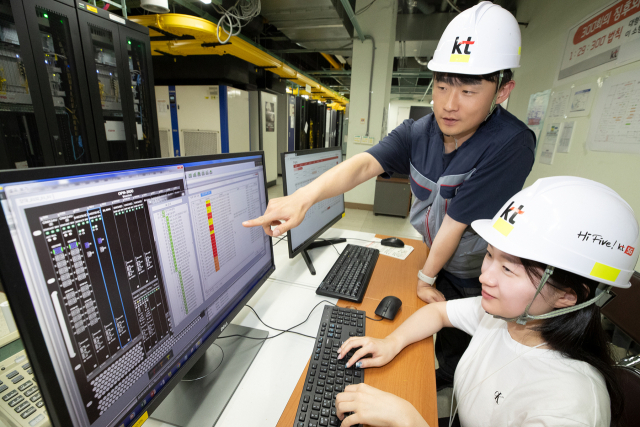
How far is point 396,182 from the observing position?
172 inches

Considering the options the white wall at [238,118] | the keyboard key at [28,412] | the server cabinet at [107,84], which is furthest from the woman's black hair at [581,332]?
the white wall at [238,118]

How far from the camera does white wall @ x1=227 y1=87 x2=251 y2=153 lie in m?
4.63

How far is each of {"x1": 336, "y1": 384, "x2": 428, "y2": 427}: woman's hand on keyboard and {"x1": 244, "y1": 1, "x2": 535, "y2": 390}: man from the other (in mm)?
408

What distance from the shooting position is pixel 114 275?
440 mm

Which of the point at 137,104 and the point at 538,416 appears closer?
the point at 538,416

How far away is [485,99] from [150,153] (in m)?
2.89

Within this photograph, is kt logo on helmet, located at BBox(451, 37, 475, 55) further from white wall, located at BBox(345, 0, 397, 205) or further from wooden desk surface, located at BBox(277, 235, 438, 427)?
white wall, located at BBox(345, 0, 397, 205)

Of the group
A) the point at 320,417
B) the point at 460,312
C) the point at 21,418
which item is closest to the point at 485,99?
the point at 460,312

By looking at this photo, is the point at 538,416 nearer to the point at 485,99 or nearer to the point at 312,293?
the point at 312,293

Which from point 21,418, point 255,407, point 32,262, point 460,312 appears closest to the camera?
point 32,262

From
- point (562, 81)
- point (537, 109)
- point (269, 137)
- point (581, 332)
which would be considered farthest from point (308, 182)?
point (269, 137)

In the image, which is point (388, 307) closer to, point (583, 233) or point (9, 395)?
point (583, 233)

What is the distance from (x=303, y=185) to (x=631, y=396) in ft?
3.81

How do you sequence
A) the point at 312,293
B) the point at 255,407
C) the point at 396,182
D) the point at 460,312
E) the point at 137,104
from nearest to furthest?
the point at 255,407
the point at 460,312
the point at 312,293
the point at 137,104
the point at 396,182
